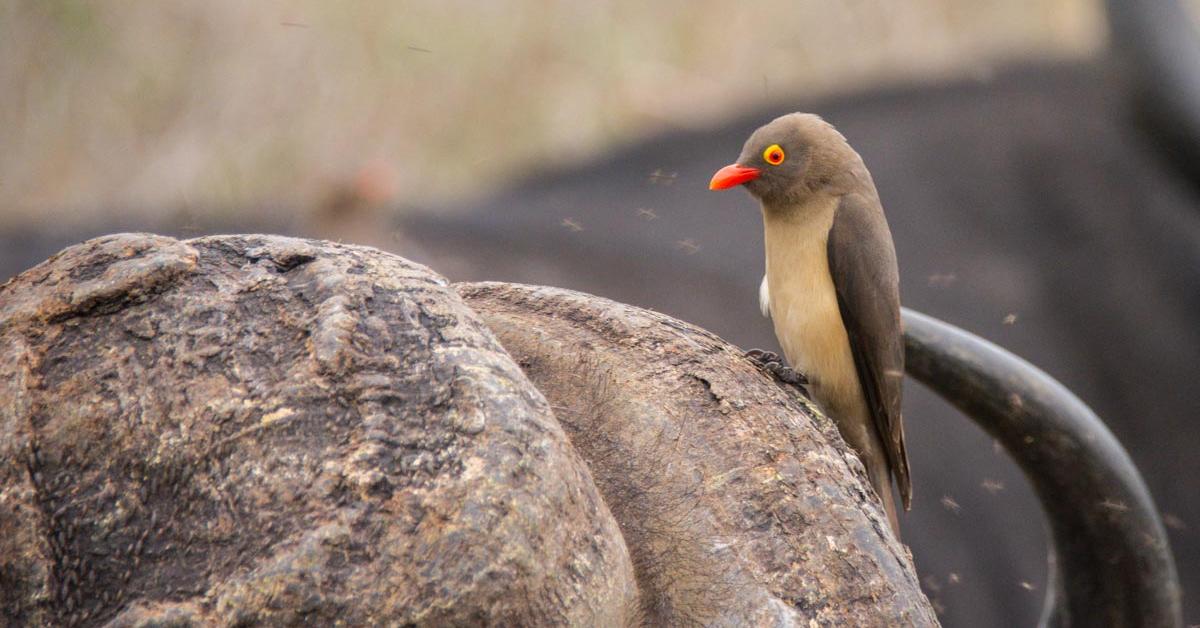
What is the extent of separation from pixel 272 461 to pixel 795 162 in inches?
81.0

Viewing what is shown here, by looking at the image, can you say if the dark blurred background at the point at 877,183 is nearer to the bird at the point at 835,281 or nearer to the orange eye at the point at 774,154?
the bird at the point at 835,281

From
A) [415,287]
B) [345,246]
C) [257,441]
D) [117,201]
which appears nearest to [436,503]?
[257,441]

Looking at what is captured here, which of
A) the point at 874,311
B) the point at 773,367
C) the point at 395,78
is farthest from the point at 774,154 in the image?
the point at 395,78

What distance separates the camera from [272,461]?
6.97ft

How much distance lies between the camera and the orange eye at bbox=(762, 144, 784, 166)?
3764 millimetres

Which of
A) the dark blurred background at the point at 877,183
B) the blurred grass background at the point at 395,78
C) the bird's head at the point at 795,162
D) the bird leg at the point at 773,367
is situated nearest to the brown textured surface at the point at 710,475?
the bird leg at the point at 773,367

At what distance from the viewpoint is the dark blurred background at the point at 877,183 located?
6.47 m

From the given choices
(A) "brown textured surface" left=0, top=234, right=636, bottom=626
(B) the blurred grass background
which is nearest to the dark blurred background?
(B) the blurred grass background

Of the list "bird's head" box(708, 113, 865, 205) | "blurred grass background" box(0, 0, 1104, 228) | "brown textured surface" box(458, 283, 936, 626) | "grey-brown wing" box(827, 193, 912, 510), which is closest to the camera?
"brown textured surface" box(458, 283, 936, 626)

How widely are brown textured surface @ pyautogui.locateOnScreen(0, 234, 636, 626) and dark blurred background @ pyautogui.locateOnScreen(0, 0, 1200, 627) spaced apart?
3.31 metres

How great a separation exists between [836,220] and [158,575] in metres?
2.22

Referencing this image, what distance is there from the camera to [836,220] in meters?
3.72

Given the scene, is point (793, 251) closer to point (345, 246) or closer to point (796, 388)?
point (796, 388)

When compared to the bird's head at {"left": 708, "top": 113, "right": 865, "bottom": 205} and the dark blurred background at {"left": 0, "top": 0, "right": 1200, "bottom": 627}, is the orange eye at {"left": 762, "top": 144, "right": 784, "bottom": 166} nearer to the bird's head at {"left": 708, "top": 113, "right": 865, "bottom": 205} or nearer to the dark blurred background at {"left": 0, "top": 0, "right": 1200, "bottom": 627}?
the bird's head at {"left": 708, "top": 113, "right": 865, "bottom": 205}
